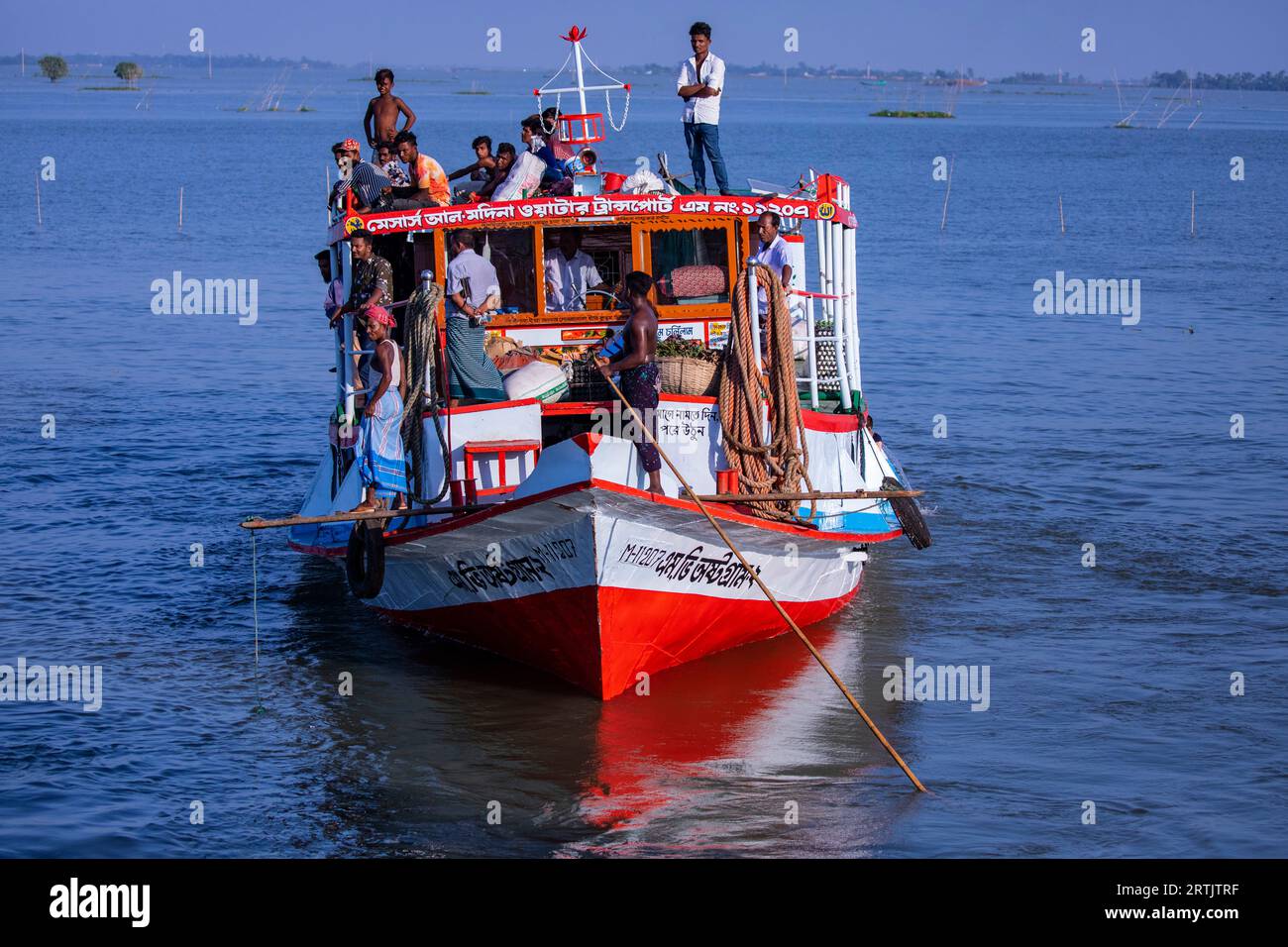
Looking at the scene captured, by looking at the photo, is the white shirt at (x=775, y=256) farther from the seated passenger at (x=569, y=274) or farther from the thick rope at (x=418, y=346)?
the thick rope at (x=418, y=346)

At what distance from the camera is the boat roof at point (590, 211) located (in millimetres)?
14477

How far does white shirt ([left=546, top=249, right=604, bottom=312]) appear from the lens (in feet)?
49.6

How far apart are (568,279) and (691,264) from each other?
3.87 ft

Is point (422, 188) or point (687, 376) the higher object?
point (422, 188)

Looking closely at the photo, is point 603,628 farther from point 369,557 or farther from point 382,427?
point 382,427

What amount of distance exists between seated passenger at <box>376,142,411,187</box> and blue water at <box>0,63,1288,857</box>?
435cm

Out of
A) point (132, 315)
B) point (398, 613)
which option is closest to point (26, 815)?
point (398, 613)

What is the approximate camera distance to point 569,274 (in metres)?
15.2

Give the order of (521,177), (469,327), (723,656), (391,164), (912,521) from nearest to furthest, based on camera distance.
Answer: (469,327)
(912,521)
(723,656)
(521,177)
(391,164)

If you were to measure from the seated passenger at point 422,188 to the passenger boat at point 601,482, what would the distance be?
47 centimetres

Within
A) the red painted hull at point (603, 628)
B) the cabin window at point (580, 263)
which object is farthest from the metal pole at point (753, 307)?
the red painted hull at point (603, 628)

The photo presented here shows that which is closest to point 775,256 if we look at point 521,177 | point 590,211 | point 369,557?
point 590,211
